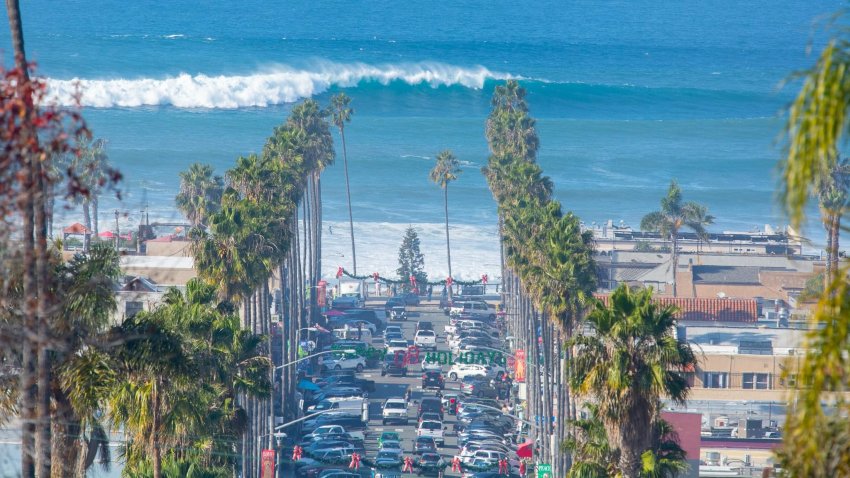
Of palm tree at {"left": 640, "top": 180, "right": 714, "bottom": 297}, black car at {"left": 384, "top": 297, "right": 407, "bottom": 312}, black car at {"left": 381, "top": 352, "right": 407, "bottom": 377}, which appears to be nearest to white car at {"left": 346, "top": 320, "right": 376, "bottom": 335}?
black car at {"left": 384, "top": 297, "right": 407, "bottom": 312}

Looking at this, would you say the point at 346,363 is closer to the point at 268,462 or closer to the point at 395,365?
the point at 395,365

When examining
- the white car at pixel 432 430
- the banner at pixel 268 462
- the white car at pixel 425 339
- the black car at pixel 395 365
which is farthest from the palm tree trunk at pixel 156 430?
the white car at pixel 425 339

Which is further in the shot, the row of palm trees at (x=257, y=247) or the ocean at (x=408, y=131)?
the ocean at (x=408, y=131)

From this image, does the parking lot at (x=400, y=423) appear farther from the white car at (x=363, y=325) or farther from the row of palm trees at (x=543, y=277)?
the row of palm trees at (x=543, y=277)

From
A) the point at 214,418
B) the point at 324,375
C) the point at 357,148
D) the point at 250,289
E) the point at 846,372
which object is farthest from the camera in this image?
the point at 357,148

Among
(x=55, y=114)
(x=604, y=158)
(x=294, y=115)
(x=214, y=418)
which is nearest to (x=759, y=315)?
(x=294, y=115)

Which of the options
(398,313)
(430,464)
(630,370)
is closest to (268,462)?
(430,464)

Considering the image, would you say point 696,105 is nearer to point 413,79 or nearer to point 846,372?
point 413,79

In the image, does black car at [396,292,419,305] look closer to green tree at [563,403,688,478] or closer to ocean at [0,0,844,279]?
ocean at [0,0,844,279]
